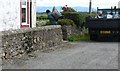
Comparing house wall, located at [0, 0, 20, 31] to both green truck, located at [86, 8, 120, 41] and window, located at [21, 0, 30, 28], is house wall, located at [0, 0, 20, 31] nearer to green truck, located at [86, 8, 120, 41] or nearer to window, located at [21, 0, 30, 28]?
window, located at [21, 0, 30, 28]

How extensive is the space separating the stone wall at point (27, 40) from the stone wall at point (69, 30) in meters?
3.95

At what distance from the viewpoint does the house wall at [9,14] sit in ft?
54.3

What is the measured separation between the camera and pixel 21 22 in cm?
1859

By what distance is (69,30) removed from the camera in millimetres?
23312

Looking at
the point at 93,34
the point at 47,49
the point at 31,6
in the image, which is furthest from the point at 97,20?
the point at 47,49

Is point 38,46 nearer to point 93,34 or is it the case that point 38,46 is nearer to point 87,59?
point 87,59

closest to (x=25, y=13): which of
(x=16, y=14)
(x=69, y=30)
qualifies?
(x=16, y=14)

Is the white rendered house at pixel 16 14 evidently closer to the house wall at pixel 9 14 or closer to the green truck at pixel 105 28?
the house wall at pixel 9 14

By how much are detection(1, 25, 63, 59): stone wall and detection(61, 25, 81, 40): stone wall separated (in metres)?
3.95

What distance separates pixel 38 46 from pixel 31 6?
648 centimetres

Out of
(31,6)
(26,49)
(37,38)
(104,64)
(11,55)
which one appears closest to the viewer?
(104,64)

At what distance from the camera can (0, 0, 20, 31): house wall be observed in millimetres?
16562

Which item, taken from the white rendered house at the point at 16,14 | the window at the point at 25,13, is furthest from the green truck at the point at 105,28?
the window at the point at 25,13

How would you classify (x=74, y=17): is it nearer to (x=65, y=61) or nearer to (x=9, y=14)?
(x=9, y=14)
